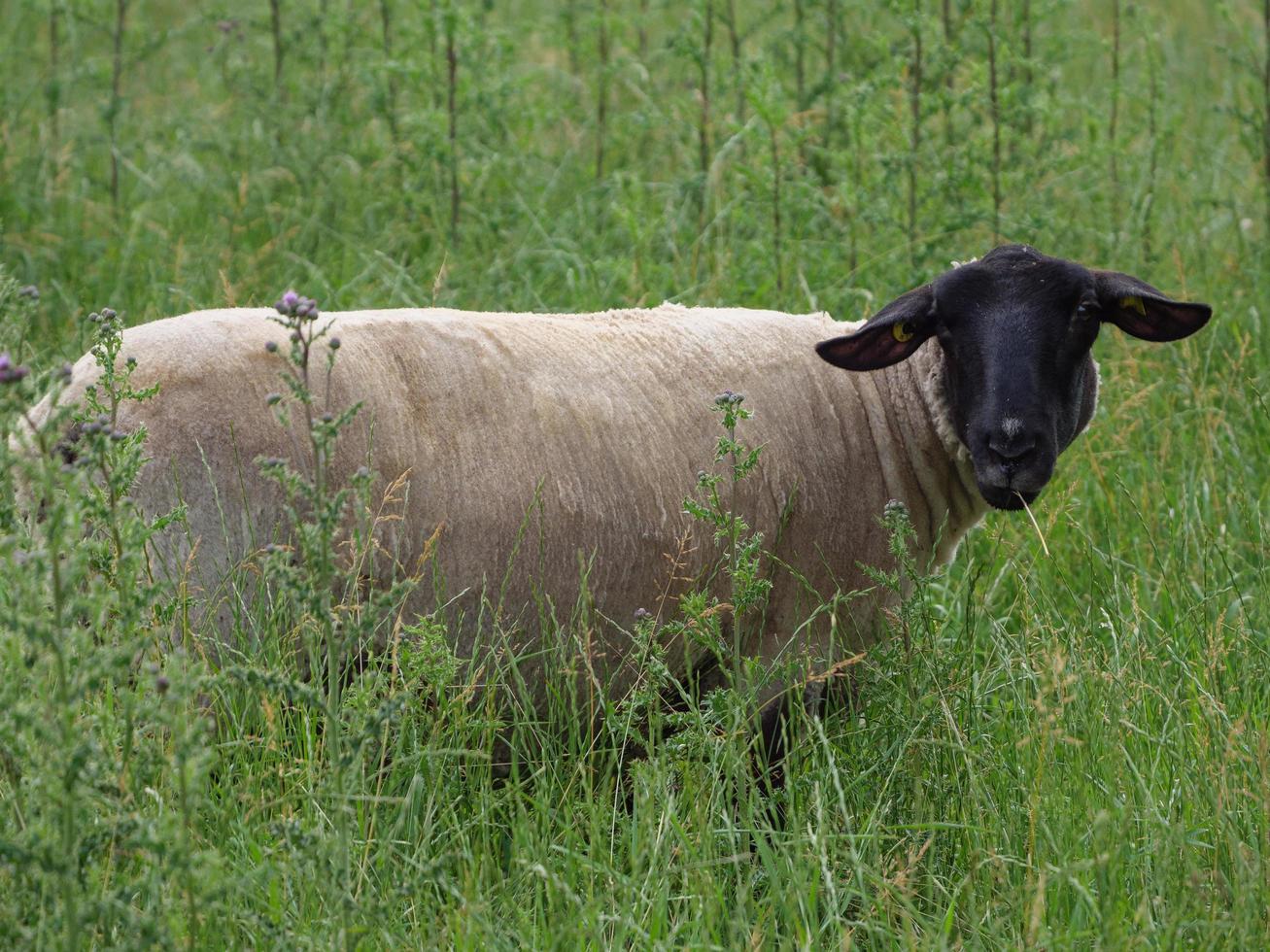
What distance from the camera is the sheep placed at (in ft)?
9.43

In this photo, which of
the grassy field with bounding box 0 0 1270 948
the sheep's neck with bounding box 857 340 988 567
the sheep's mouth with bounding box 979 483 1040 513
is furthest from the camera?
the sheep's neck with bounding box 857 340 988 567

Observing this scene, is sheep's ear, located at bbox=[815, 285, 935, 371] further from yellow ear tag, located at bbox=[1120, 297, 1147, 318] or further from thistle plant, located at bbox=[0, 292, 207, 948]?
thistle plant, located at bbox=[0, 292, 207, 948]

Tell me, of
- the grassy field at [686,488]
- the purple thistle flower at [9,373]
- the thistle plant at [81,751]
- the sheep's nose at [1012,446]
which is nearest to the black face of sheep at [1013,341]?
the sheep's nose at [1012,446]

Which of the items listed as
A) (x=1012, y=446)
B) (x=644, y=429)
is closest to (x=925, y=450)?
(x=1012, y=446)

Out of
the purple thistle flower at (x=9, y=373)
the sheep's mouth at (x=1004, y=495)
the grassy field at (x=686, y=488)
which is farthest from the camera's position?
the sheep's mouth at (x=1004, y=495)

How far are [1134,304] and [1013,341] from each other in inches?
17.3

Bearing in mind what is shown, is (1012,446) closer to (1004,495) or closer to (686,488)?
(1004,495)

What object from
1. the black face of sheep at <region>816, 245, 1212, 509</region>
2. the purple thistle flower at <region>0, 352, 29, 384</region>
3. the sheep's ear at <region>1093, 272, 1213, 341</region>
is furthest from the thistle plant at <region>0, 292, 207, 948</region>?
the sheep's ear at <region>1093, 272, 1213, 341</region>

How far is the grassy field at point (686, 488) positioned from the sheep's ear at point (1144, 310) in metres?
0.56

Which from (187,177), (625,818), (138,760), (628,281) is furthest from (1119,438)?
(187,177)

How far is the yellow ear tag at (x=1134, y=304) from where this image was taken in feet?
11.1

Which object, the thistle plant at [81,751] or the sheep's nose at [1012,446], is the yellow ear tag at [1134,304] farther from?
the thistle plant at [81,751]

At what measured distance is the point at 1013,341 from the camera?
322cm

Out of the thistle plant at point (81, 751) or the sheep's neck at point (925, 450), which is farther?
the sheep's neck at point (925, 450)
